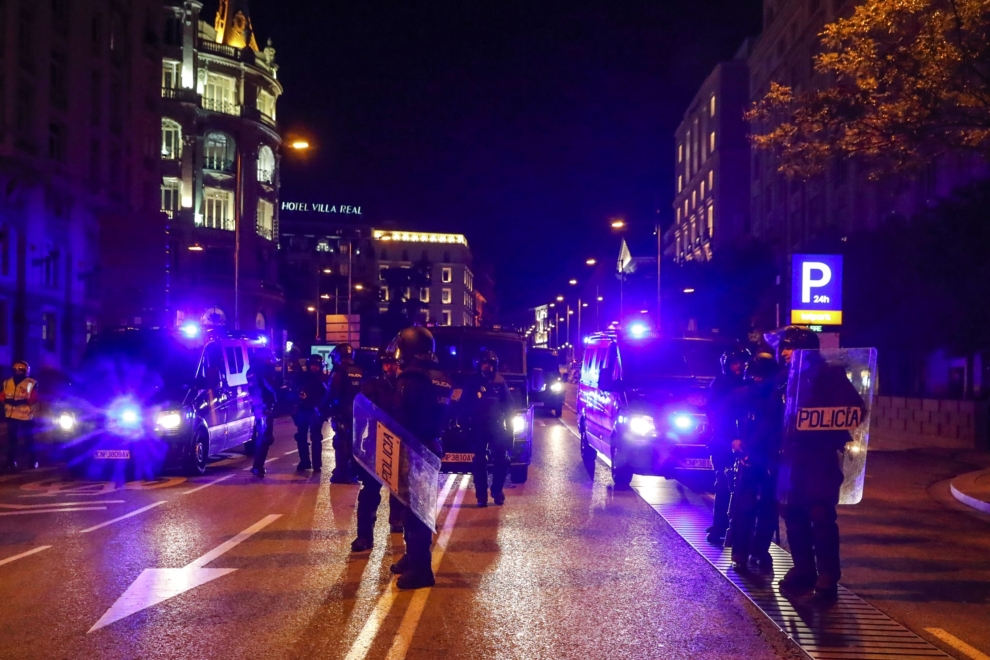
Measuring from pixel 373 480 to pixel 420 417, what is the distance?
104 centimetres

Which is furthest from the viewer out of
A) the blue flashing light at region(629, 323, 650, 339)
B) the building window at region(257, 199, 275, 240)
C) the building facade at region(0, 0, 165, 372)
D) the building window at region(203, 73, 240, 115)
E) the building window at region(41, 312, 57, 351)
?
the building window at region(257, 199, 275, 240)

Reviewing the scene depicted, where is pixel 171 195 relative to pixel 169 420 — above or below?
above

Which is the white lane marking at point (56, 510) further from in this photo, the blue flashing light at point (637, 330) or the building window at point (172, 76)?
the building window at point (172, 76)

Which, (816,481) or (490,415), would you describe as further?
(490,415)

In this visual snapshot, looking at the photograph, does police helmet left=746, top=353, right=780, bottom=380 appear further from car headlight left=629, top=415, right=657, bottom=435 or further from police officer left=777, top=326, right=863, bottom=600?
car headlight left=629, top=415, right=657, bottom=435

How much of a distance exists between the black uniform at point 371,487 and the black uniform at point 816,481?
305 cm

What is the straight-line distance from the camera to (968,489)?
14.1 meters

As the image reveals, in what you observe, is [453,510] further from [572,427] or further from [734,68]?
[734,68]

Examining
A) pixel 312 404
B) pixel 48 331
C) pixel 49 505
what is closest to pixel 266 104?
pixel 48 331

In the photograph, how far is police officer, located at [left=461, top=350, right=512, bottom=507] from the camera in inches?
480

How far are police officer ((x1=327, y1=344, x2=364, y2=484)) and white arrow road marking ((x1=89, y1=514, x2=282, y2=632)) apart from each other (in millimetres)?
4535

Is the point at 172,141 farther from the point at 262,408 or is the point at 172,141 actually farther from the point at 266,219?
the point at 262,408

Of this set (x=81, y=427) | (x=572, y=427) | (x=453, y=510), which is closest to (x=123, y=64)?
(x=572, y=427)

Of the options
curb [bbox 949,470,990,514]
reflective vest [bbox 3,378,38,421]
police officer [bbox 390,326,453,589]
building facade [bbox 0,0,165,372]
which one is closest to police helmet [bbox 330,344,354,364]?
reflective vest [bbox 3,378,38,421]
